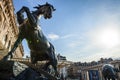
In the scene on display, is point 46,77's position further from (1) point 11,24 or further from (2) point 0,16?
(1) point 11,24

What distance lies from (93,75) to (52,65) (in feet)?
67.9

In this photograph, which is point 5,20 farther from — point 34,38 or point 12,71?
point 12,71

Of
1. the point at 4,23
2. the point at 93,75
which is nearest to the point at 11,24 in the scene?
the point at 4,23

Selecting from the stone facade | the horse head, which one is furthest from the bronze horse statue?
the stone facade

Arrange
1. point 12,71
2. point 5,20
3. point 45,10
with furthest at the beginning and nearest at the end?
point 5,20 < point 45,10 < point 12,71

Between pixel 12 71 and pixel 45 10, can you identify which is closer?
pixel 12 71

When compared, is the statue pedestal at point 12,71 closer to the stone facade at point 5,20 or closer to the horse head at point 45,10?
the horse head at point 45,10

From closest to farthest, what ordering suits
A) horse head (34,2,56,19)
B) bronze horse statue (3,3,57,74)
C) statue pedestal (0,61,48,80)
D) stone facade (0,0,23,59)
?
statue pedestal (0,61,48,80), bronze horse statue (3,3,57,74), horse head (34,2,56,19), stone facade (0,0,23,59)

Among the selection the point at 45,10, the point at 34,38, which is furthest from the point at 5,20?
the point at 34,38

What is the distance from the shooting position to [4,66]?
12.0 feet

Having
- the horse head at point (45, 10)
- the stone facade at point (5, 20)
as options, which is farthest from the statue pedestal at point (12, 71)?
the stone facade at point (5, 20)

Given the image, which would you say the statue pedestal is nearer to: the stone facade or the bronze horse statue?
the bronze horse statue

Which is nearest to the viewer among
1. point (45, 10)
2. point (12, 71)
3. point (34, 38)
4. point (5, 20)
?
point (12, 71)

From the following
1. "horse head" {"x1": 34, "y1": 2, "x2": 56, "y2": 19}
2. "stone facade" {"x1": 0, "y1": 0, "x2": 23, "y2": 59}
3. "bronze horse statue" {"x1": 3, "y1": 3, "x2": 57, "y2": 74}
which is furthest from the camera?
"stone facade" {"x1": 0, "y1": 0, "x2": 23, "y2": 59}
